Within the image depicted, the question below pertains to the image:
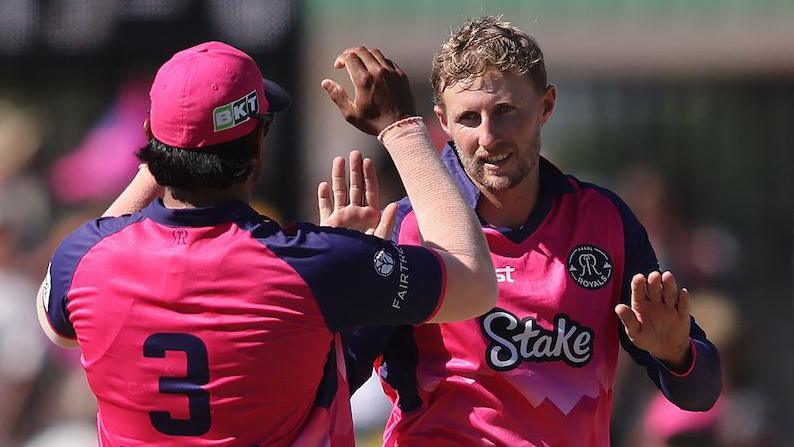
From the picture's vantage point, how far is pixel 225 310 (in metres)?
3.31

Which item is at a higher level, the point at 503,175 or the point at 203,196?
the point at 203,196

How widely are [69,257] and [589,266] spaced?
1.49 metres

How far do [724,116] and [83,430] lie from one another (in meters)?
5.56

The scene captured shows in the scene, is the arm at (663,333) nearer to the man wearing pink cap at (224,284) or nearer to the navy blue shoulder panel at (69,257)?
the man wearing pink cap at (224,284)

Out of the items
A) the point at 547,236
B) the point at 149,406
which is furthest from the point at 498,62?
the point at 149,406

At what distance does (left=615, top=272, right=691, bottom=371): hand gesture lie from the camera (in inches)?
147

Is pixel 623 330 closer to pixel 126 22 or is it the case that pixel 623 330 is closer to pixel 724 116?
pixel 126 22

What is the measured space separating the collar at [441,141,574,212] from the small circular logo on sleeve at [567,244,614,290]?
22 centimetres

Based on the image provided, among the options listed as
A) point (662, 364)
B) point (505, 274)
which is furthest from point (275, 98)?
point (662, 364)

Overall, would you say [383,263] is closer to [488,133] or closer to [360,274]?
[360,274]

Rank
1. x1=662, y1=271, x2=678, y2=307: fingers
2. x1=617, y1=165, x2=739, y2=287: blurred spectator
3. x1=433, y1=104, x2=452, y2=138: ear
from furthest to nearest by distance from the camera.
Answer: x1=617, y1=165, x2=739, y2=287: blurred spectator
x1=433, y1=104, x2=452, y2=138: ear
x1=662, y1=271, x2=678, y2=307: fingers

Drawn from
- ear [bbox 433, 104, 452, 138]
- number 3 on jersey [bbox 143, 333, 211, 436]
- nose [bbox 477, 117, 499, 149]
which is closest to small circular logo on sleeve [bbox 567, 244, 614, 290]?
nose [bbox 477, 117, 499, 149]

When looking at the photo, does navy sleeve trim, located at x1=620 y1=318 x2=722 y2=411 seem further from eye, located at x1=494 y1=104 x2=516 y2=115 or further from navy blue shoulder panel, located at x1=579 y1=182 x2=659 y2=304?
eye, located at x1=494 y1=104 x2=516 y2=115

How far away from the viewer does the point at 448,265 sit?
338cm
